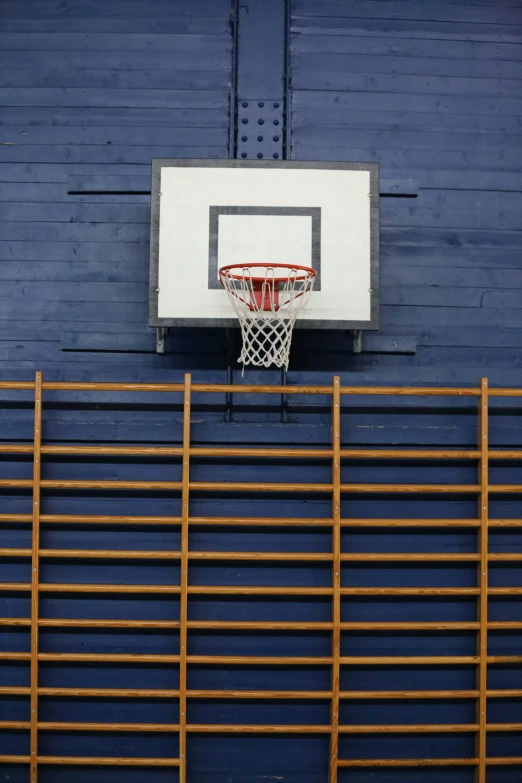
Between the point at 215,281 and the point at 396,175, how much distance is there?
1393 mm

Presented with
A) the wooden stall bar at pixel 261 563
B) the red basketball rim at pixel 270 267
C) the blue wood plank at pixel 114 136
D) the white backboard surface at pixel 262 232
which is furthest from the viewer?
the blue wood plank at pixel 114 136

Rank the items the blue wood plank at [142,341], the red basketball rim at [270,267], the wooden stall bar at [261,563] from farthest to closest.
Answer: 1. the blue wood plank at [142,341]
2. the wooden stall bar at [261,563]
3. the red basketball rim at [270,267]

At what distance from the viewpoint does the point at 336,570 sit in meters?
Answer: 4.10

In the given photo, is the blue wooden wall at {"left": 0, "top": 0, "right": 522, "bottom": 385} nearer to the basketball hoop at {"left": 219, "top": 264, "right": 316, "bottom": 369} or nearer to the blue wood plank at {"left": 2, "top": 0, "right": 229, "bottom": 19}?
the blue wood plank at {"left": 2, "top": 0, "right": 229, "bottom": 19}

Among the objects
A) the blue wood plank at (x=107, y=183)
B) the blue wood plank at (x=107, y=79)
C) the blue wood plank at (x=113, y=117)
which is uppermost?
the blue wood plank at (x=107, y=79)

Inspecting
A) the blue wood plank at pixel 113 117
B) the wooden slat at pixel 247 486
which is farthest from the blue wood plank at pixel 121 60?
the wooden slat at pixel 247 486

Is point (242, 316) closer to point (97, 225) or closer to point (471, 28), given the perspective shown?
point (97, 225)

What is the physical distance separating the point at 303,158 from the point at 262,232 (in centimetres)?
77

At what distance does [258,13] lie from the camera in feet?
14.7

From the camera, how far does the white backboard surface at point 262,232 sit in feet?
13.0

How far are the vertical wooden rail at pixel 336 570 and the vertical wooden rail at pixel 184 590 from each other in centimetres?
82

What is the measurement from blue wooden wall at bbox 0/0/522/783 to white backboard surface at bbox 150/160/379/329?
42cm

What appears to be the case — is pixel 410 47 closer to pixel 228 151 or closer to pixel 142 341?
pixel 228 151

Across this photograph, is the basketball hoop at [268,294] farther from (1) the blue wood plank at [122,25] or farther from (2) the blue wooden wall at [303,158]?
(1) the blue wood plank at [122,25]
